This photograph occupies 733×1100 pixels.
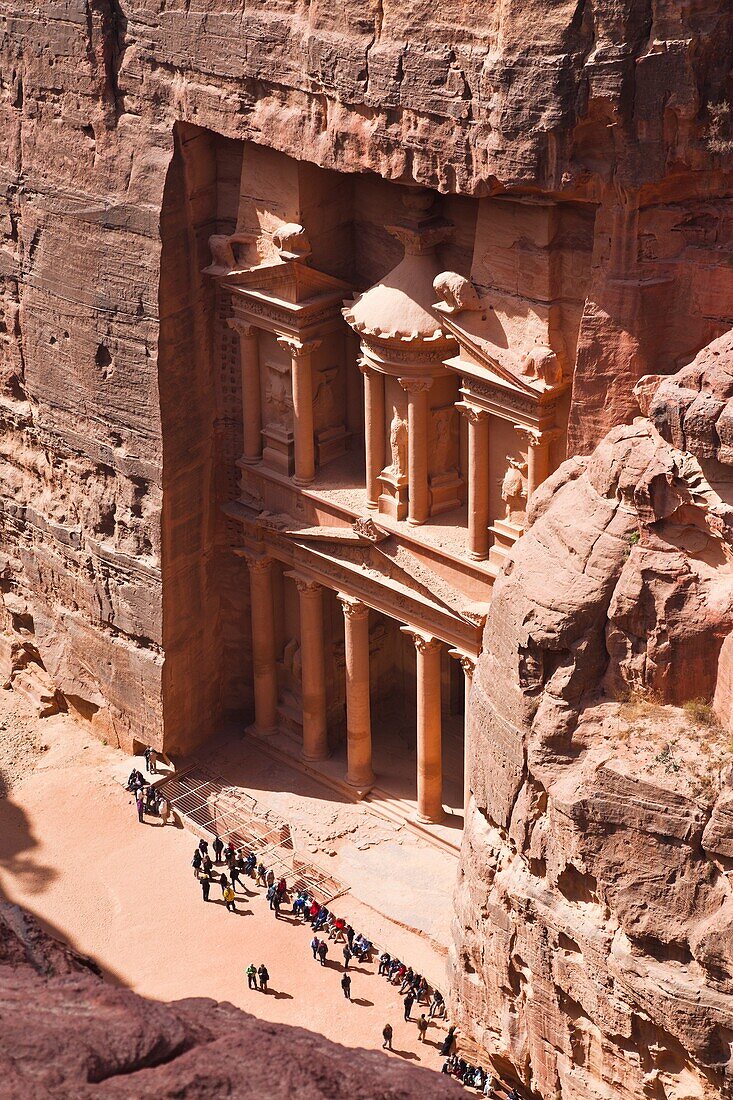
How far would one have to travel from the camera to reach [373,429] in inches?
1099

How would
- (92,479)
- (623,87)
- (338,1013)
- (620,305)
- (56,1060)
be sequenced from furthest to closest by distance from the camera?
(92,479), (338,1013), (620,305), (623,87), (56,1060)

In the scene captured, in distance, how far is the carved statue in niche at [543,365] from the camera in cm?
2423

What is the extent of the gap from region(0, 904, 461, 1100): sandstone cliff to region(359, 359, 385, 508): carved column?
797 inches

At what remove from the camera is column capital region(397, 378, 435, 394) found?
26.7m

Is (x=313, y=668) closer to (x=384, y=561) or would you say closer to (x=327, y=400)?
(x=384, y=561)

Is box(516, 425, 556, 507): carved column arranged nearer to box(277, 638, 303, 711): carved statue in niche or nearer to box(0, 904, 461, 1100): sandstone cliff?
box(277, 638, 303, 711): carved statue in niche

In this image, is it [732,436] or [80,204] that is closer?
[732,436]

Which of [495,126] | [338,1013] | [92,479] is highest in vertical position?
[495,126]

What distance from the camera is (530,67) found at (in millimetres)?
22047

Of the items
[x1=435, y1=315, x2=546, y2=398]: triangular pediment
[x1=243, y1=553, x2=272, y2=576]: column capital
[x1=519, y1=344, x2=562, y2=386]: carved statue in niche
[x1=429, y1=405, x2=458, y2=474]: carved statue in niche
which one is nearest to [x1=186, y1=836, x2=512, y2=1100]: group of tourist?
[x1=243, y1=553, x2=272, y2=576]: column capital

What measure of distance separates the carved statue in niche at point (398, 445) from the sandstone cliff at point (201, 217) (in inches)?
153

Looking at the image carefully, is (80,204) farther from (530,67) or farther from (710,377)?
(710,377)

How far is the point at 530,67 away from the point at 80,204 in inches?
401

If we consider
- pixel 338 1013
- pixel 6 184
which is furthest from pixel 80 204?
pixel 338 1013
